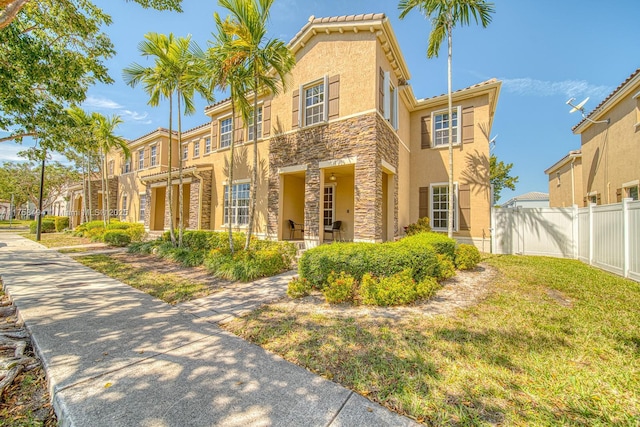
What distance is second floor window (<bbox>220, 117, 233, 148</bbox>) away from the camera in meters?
13.4

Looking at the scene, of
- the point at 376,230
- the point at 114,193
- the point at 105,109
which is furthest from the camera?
the point at 114,193

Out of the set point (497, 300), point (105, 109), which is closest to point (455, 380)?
point (497, 300)

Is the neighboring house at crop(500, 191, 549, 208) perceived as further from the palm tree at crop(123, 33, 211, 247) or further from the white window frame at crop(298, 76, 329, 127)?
the palm tree at crop(123, 33, 211, 247)

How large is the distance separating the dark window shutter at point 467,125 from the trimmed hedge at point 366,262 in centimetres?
802

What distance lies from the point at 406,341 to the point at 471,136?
36.6 feet

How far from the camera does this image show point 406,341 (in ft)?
11.0

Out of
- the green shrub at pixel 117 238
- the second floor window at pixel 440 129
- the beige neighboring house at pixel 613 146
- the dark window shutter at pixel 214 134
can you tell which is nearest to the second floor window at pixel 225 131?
the dark window shutter at pixel 214 134

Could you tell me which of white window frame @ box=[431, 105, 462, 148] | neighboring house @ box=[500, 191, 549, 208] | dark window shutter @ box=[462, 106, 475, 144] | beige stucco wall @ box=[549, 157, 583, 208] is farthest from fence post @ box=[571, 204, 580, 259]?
neighboring house @ box=[500, 191, 549, 208]

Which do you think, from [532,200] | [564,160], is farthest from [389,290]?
[532,200]

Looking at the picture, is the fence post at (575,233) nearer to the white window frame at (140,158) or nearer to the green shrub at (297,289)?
the green shrub at (297,289)

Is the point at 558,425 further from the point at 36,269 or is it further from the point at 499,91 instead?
the point at 499,91

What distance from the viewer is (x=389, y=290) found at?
15.7ft

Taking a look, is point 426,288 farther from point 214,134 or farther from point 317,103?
point 214,134

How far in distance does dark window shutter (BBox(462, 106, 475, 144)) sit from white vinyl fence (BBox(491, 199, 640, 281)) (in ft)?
11.3
